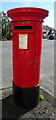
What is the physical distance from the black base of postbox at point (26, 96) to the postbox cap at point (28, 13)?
126 cm

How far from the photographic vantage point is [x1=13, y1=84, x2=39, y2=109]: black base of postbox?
7.97ft

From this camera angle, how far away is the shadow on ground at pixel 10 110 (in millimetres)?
2240

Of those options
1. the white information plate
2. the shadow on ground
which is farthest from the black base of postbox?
the white information plate

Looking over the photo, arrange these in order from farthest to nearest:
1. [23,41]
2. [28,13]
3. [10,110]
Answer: [10,110] → [23,41] → [28,13]

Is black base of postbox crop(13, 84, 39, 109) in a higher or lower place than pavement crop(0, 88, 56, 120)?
higher

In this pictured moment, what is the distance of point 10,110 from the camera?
93.3 inches

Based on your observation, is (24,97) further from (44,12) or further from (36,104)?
(44,12)

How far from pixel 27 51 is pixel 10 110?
1.12 m

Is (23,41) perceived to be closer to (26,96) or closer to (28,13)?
(28,13)

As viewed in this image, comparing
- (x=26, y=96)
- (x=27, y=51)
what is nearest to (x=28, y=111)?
(x=26, y=96)

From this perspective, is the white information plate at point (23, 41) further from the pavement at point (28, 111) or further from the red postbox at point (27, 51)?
the pavement at point (28, 111)

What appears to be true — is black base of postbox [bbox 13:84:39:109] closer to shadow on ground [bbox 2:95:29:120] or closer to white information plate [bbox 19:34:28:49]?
shadow on ground [bbox 2:95:29:120]

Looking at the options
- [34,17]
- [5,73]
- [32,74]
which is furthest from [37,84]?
[5,73]

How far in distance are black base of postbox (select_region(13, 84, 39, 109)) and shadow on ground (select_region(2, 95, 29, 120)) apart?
0.11 meters
